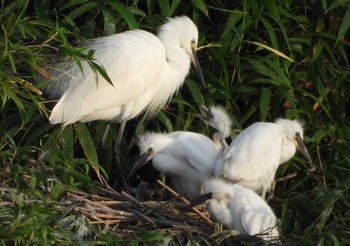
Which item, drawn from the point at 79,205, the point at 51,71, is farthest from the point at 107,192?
the point at 51,71

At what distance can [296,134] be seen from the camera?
217 inches

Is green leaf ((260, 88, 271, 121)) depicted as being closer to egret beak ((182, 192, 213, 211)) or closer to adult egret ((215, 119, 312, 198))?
adult egret ((215, 119, 312, 198))

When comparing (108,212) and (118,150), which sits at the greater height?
(108,212)

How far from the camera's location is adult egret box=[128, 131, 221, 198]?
548cm

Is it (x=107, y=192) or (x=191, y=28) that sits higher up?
(x=191, y=28)

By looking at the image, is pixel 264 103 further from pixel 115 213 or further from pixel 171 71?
pixel 115 213

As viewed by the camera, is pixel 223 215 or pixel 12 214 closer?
pixel 12 214

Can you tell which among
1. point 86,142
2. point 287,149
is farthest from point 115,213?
point 287,149

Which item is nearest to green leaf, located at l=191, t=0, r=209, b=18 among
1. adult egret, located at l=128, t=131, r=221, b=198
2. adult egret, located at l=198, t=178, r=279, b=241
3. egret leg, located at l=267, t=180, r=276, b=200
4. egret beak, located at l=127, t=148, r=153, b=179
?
adult egret, located at l=128, t=131, r=221, b=198

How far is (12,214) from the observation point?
454cm

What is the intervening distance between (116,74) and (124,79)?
0.05m

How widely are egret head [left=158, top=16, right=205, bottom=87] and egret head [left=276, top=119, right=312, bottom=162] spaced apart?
0.53 metres

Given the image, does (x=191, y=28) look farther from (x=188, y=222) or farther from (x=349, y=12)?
(x=188, y=222)

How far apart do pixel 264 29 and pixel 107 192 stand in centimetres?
127
